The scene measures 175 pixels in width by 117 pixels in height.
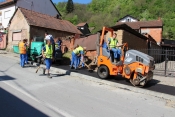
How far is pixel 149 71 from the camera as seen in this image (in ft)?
26.2

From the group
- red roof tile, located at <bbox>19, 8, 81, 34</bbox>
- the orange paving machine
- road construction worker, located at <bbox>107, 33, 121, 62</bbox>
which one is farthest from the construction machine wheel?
red roof tile, located at <bbox>19, 8, 81, 34</bbox>

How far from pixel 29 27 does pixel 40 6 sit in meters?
14.0

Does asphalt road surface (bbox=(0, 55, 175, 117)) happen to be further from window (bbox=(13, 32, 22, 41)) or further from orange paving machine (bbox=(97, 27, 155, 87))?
window (bbox=(13, 32, 22, 41))

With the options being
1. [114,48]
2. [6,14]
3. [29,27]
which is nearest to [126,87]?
[114,48]

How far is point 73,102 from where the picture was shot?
5852 mm

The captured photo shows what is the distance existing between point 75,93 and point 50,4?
105ft

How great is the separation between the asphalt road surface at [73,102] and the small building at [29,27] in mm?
14048

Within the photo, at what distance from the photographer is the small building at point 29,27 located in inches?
853

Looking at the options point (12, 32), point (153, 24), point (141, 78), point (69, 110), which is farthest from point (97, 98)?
point (153, 24)

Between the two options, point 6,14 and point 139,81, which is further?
point 6,14

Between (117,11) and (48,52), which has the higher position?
(117,11)

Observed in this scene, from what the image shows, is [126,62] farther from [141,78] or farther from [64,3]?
[64,3]

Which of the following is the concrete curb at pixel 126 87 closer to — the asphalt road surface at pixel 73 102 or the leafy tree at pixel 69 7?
the asphalt road surface at pixel 73 102

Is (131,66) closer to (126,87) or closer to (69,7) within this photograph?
(126,87)
